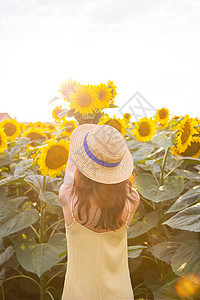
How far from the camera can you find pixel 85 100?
226 cm

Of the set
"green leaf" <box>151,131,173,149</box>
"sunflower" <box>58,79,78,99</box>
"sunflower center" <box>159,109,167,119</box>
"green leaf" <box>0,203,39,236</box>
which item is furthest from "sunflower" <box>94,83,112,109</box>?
"sunflower center" <box>159,109,167,119</box>

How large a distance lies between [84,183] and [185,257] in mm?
1095

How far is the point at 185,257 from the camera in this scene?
2.35 meters

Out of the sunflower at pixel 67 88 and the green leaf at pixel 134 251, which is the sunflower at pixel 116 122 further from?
the green leaf at pixel 134 251

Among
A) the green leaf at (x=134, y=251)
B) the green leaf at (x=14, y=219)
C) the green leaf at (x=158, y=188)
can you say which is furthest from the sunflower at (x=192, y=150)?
the green leaf at (x=14, y=219)

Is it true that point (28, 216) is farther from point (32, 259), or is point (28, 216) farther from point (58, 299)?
point (58, 299)

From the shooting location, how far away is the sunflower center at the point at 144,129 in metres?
4.25

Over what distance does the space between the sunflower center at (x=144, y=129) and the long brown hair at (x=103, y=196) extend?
2373 millimetres

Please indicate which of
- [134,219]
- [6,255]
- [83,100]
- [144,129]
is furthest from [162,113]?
[6,255]

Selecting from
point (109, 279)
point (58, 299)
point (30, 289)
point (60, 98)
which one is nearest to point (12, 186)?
point (30, 289)

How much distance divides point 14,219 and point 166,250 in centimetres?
140

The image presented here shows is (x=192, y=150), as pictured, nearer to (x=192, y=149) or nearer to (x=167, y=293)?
(x=192, y=149)

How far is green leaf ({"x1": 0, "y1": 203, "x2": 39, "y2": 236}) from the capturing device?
8.79 ft

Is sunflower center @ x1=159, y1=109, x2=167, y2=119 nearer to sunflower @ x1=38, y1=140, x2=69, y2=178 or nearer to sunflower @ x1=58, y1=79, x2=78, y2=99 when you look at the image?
sunflower @ x1=38, y1=140, x2=69, y2=178
